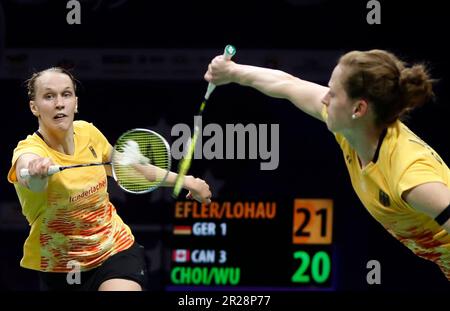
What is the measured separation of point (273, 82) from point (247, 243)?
96.5 inches

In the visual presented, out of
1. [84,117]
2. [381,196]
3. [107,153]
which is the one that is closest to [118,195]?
[84,117]

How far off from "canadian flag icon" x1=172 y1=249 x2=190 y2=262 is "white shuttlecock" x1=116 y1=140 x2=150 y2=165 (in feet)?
6.56

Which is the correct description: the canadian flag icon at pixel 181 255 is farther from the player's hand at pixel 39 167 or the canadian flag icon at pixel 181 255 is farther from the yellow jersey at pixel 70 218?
the player's hand at pixel 39 167

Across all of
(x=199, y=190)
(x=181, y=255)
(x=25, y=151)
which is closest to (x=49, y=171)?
(x=25, y=151)

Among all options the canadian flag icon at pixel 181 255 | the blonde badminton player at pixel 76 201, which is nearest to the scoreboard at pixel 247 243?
the canadian flag icon at pixel 181 255

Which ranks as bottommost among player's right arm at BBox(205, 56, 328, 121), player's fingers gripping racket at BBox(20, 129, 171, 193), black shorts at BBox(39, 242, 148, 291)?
black shorts at BBox(39, 242, 148, 291)

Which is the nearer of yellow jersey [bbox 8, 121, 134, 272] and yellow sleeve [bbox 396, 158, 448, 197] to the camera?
yellow sleeve [bbox 396, 158, 448, 197]

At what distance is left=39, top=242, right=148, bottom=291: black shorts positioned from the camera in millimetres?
5758

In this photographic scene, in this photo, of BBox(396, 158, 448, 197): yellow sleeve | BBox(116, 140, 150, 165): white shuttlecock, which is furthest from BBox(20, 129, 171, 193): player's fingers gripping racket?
BBox(396, 158, 448, 197): yellow sleeve

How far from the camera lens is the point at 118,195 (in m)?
7.80

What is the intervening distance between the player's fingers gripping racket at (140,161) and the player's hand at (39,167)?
41 cm

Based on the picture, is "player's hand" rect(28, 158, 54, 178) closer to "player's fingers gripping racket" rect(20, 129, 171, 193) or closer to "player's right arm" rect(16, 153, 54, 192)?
"player's right arm" rect(16, 153, 54, 192)

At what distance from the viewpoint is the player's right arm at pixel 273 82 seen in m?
5.39
